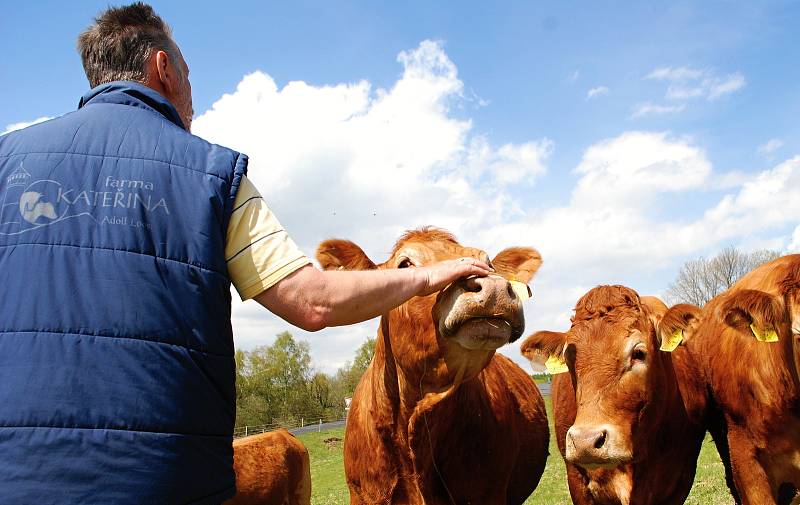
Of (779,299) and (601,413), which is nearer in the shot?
(601,413)

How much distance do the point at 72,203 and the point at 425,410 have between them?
2.97m

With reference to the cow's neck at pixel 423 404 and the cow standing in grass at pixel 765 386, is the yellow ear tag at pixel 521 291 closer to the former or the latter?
the cow's neck at pixel 423 404

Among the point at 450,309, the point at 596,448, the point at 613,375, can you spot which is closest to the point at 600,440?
the point at 596,448

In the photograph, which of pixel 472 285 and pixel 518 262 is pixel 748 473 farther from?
pixel 472 285

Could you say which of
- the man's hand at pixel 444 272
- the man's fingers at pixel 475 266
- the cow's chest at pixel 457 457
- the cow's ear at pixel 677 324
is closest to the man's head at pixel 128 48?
the man's hand at pixel 444 272

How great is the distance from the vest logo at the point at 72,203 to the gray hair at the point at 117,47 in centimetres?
56

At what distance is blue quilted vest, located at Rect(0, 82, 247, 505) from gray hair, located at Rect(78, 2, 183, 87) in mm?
254

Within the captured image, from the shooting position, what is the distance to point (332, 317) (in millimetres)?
2301

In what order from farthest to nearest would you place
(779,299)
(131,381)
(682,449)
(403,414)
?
(682,449)
(779,299)
(403,414)
(131,381)

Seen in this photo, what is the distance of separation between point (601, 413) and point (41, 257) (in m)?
4.73

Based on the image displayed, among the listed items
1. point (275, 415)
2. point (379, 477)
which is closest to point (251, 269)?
point (379, 477)

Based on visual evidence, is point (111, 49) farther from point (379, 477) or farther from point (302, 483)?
point (302, 483)

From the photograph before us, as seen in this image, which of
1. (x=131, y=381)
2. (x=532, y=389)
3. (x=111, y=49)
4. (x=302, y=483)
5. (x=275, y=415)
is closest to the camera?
(x=131, y=381)

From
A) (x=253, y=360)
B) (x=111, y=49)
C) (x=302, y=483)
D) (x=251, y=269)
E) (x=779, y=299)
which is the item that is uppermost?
(x=253, y=360)
